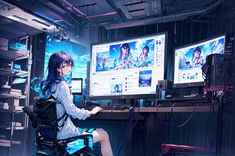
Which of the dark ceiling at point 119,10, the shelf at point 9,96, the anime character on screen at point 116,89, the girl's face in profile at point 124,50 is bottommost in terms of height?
the shelf at point 9,96

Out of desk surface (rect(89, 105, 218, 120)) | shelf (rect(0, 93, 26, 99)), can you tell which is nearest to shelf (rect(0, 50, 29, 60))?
shelf (rect(0, 93, 26, 99))

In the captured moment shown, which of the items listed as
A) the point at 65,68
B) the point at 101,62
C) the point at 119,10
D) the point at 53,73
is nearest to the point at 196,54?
the point at 101,62

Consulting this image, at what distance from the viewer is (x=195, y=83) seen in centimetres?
250

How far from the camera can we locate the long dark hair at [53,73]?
2141 millimetres

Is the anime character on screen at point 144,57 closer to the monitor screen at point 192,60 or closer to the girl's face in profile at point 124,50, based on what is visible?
the girl's face in profile at point 124,50

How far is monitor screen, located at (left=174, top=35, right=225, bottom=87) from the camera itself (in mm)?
2359

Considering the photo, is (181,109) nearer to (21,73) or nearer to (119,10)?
(21,73)

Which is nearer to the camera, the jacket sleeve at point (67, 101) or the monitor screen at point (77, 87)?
the jacket sleeve at point (67, 101)

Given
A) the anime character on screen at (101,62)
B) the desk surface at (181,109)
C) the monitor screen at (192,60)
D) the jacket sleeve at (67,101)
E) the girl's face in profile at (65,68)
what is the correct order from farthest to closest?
the anime character on screen at (101,62), the monitor screen at (192,60), the girl's face in profile at (65,68), the jacket sleeve at (67,101), the desk surface at (181,109)

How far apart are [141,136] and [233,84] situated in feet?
4.04

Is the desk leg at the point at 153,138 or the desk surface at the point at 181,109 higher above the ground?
the desk surface at the point at 181,109

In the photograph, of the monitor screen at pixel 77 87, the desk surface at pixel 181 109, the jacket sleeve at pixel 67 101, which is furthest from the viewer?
the monitor screen at pixel 77 87

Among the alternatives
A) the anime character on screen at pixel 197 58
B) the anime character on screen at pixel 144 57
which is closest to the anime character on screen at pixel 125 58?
the anime character on screen at pixel 144 57

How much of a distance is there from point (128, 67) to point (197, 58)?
68 cm
